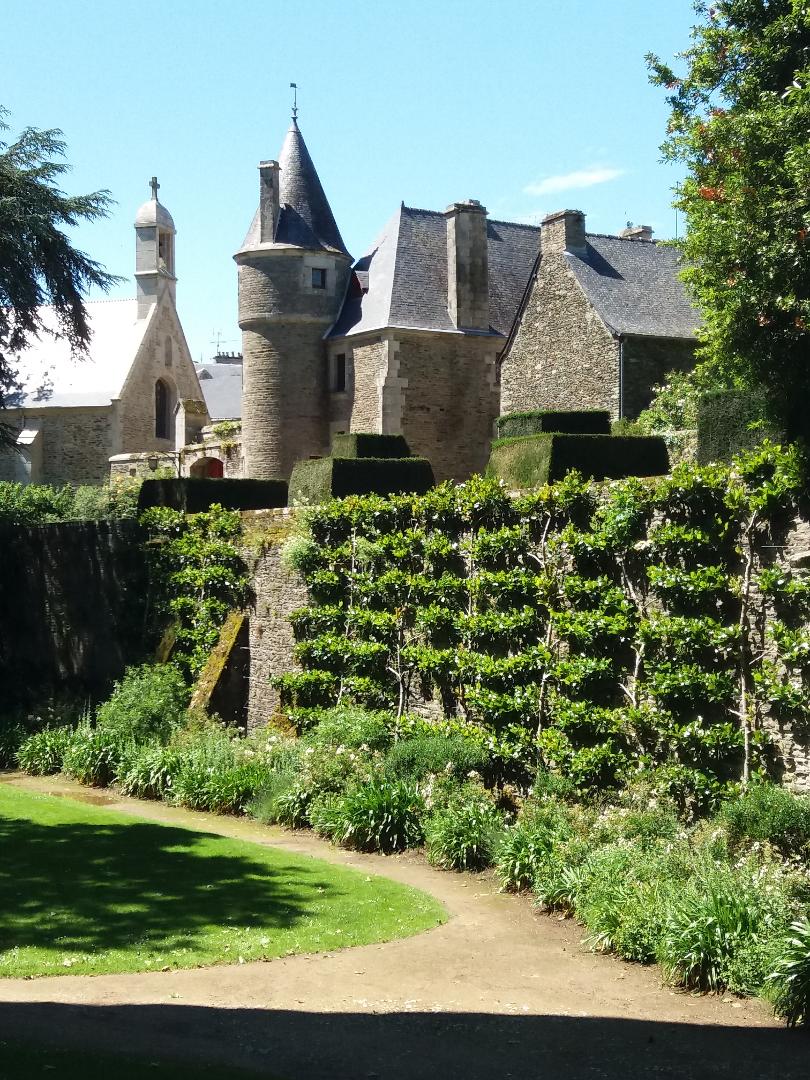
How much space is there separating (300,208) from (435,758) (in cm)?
2814

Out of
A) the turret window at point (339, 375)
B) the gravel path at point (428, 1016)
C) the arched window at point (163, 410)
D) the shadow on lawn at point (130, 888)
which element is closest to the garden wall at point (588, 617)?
the gravel path at point (428, 1016)

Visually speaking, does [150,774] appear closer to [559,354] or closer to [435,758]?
[435,758]

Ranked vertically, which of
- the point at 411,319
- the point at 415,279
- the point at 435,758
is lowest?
the point at 435,758

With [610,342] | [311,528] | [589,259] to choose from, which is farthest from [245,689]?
[589,259]

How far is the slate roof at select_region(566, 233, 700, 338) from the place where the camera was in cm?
2878

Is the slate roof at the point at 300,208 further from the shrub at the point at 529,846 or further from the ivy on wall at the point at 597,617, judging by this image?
the shrub at the point at 529,846

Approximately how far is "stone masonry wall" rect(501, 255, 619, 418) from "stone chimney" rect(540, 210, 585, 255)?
0.94ft

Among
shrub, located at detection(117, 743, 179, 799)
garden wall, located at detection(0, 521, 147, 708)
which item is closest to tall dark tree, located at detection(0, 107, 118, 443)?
garden wall, located at detection(0, 521, 147, 708)

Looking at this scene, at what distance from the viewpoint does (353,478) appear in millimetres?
16391

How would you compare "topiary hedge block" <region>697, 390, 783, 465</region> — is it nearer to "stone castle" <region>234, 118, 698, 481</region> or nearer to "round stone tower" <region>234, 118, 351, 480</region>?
"stone castle" <region>234, 118, 698, 481</region>

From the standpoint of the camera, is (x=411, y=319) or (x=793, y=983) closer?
(x=793, y=983)

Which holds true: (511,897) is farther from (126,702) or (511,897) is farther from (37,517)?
(37,517)

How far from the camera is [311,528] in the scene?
14.8m

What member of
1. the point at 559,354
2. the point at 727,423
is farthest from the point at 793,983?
the point at 559,354
